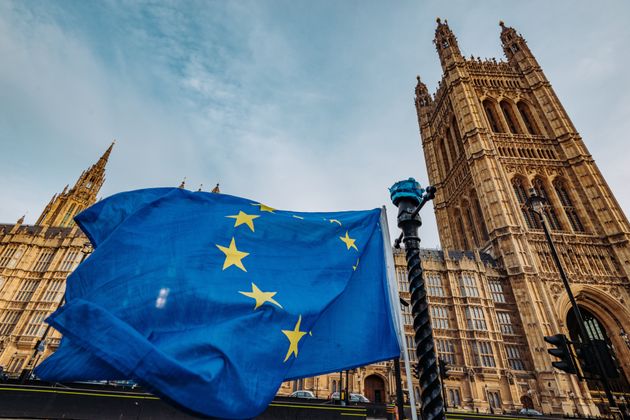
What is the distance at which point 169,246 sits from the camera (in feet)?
13.1

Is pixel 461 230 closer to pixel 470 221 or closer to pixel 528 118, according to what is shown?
pixel 470 221

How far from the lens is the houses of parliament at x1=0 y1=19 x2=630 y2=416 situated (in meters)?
25.5

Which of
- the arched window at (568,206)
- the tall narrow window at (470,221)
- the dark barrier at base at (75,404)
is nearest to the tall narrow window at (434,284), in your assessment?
the tall narrow window at (470,221)

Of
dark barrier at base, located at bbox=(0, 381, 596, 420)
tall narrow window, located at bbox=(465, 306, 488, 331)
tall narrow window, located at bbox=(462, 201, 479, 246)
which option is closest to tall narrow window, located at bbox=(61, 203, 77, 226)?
dark barrier at base, located at bbox=(0, 381, 596, 420)

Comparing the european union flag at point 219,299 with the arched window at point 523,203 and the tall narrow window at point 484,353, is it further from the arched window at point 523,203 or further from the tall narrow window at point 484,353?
the arched window at point 523,203

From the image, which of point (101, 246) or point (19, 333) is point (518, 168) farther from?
point (19, 333)

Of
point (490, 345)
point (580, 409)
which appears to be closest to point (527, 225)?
point (490, 345)

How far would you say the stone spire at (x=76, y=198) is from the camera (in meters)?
48.8

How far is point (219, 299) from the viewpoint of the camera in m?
3.53

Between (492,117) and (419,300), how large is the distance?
49428 millimetres

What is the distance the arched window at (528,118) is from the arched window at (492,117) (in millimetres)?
3741

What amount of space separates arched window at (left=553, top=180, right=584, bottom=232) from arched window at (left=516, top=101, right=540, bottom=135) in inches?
367

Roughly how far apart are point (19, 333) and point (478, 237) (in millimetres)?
51472

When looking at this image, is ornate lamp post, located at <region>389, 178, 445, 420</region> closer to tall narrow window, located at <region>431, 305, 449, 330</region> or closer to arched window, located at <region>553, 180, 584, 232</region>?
tall narrow window, located at <region>431, 305, 449, 330</region>
